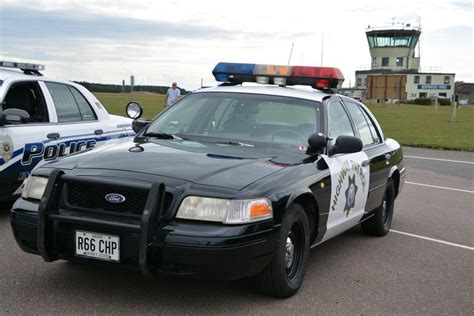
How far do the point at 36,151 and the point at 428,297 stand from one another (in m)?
4.32

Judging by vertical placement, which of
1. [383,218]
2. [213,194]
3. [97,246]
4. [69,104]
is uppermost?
[69,104]

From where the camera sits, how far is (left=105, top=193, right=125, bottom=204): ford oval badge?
12.2 feet

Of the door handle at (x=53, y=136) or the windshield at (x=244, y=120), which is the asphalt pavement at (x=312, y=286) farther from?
the windshield at (x=244, y=120)

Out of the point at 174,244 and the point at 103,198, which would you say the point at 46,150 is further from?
the point at 174,244

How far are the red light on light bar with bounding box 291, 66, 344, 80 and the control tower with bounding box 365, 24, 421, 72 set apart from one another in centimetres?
10080

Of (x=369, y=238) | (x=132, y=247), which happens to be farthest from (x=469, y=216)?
(x=132, y=247)

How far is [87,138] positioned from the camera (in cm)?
737

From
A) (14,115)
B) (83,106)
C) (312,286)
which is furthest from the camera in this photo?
(83,106)

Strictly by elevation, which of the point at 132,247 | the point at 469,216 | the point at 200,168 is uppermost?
the point at 200,168

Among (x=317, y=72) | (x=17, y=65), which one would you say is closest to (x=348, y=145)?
(x=317, y=72)

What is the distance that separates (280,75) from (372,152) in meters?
1.21

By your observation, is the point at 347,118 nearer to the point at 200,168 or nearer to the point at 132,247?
the point at 200,168

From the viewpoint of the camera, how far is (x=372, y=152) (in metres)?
6.04

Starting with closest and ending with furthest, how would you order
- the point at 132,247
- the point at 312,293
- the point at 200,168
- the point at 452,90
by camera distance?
1. the point at 132,247
2. the point at 200,168
3. the point at 312,293
4. the point at 452,90
